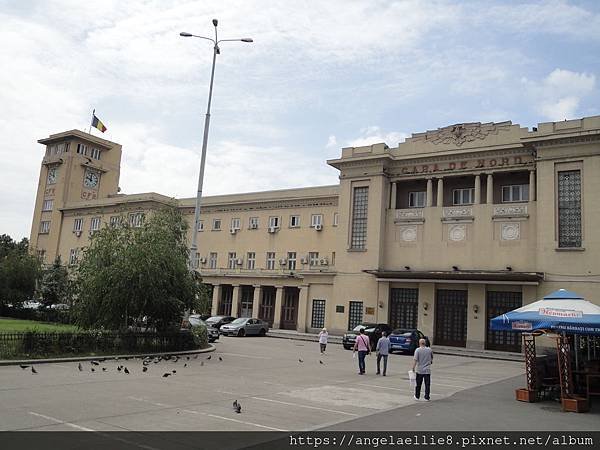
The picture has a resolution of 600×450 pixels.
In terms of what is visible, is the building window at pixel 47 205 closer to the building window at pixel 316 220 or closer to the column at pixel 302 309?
the building window at pixel 316 220

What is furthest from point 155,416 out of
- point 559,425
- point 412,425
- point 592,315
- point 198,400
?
point 592,315

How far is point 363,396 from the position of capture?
47.0 ft

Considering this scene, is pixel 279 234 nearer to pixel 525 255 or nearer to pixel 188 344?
pixel 525 255

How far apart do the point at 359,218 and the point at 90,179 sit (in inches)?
1696

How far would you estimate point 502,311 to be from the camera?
37438mm

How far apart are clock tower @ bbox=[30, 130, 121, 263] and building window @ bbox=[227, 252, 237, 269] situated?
22.8 m

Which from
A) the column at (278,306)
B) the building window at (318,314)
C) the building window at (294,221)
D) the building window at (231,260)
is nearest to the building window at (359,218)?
the building window at (318,314)

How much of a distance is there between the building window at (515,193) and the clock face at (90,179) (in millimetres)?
53108

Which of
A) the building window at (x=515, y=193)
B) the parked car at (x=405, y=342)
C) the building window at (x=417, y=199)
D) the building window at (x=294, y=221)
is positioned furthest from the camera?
the building window at (x=294, y=221)

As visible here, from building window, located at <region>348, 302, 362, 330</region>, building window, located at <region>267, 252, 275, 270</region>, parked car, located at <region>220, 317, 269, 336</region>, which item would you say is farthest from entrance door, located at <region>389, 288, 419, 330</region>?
building window, located at <region>267, 252, 275, 270</region>

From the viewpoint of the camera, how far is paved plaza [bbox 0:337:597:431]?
9.95 metres

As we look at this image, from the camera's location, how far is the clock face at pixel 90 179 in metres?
72.1

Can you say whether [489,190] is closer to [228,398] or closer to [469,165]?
[469,165]

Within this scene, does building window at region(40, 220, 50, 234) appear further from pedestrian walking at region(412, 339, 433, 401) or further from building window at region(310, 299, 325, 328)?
pedestrian walking at region(412, 339, 433, 401)
